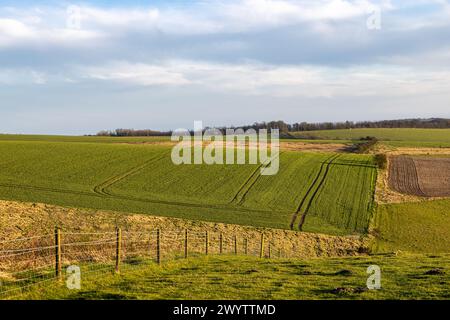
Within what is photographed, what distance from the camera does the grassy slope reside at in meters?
36.1

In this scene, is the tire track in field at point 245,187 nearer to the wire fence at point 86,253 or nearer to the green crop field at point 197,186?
the green crop field at point 197,186

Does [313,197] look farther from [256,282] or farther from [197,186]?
[256,282]

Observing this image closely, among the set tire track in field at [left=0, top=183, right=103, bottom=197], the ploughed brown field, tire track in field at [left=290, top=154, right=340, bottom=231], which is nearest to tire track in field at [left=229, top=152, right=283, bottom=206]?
tire track in field at [left=290, top=154, right=340, bottom=231]

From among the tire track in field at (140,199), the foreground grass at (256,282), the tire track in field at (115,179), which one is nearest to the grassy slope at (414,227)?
the tire track in field at (140,199)

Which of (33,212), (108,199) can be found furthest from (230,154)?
(33,212)

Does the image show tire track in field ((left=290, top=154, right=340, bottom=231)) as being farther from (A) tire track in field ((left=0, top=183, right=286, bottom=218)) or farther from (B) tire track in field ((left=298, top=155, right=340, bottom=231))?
(A) tire track in field ((left=0, top=183, right=286, bottom=218))

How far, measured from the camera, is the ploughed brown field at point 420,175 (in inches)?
2187

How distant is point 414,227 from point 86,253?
30.3 meters

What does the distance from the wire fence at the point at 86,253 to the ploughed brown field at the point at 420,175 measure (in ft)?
94.8

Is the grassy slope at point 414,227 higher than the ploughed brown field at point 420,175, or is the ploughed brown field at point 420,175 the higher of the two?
the ploughed brown field at point 420,175

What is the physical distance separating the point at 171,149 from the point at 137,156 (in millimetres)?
10368

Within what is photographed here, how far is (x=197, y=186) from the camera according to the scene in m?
54.0

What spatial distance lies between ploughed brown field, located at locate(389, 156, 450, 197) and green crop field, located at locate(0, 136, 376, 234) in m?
3.64

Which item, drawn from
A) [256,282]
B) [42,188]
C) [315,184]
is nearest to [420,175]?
[315,184]
